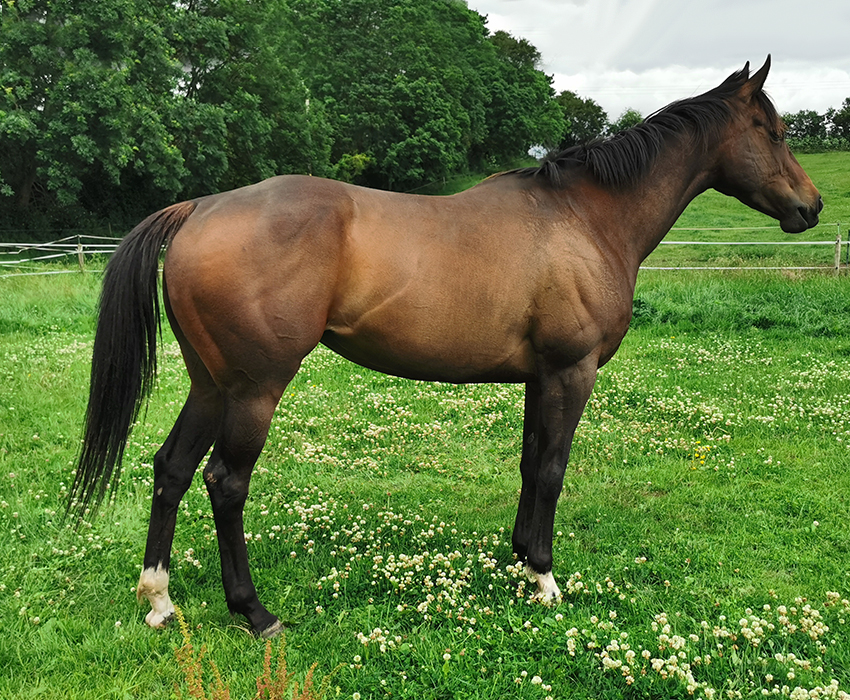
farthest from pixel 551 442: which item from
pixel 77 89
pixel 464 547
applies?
pixel 77 89

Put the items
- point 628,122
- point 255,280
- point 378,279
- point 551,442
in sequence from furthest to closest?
point 628,122 → point 551,442 → point 378,279 → point 255,280

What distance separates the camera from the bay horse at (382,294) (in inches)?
134

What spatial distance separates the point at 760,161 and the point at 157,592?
4.80 m

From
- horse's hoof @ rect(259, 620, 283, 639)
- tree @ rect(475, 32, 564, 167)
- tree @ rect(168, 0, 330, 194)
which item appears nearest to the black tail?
horse's hoof @ rect(259, 620, 283, 639)

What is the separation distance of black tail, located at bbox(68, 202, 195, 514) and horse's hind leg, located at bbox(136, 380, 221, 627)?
274 mm

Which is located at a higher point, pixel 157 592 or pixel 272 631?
pixel 157 592

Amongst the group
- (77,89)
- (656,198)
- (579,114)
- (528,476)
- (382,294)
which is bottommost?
(528,476)

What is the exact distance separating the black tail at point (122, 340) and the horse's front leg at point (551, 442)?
2369mm

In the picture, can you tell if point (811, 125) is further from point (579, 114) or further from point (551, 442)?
point (551, 442)

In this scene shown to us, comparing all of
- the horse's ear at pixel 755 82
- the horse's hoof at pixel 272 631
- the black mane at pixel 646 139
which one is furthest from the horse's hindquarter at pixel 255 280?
the horse's ear at pixel 755 82

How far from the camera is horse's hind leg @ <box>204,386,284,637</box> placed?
11.4 ft

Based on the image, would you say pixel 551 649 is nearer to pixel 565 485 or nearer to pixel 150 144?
pixel 565 485

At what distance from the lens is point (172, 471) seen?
382 cm

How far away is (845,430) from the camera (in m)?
6.87
